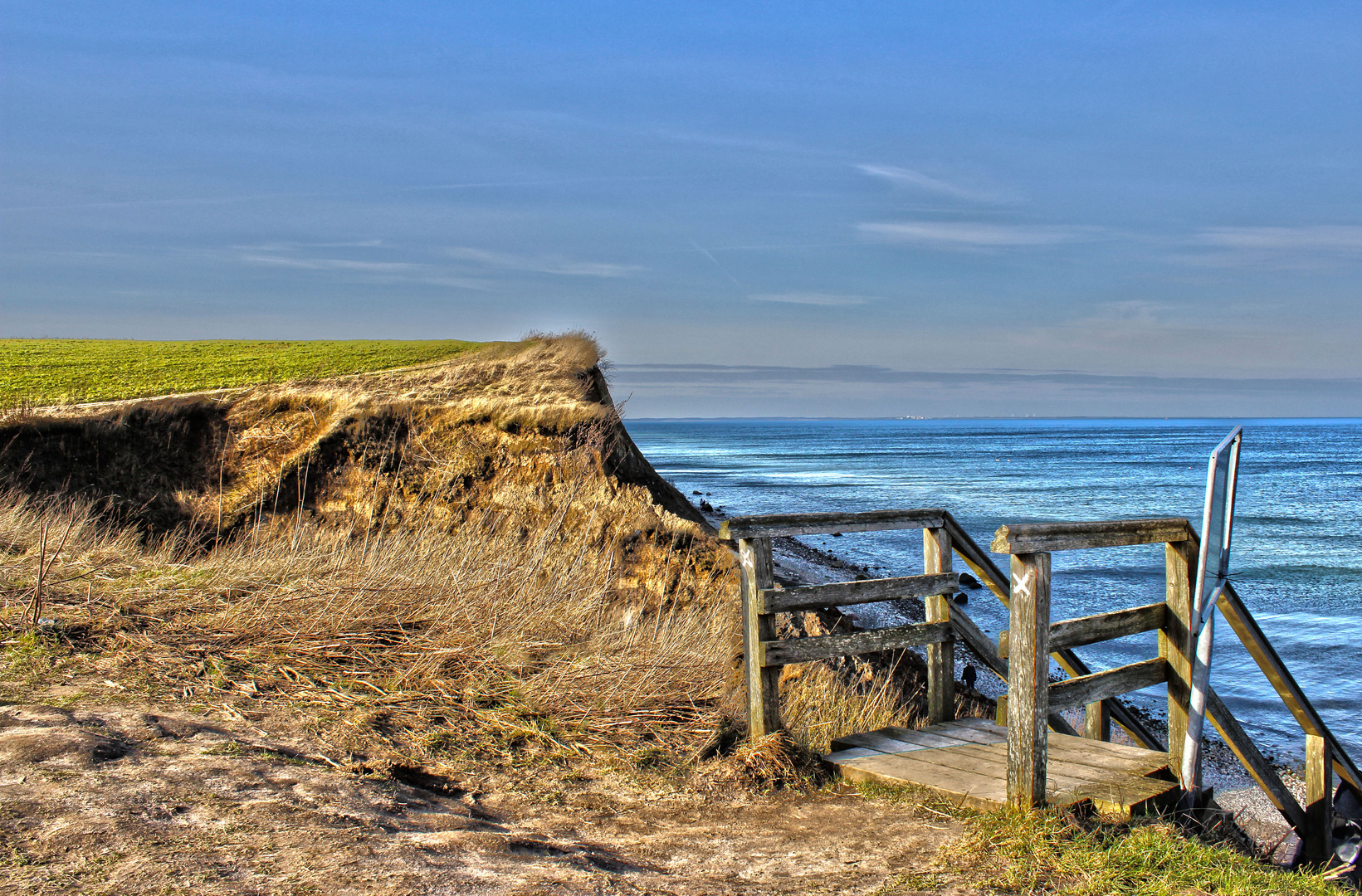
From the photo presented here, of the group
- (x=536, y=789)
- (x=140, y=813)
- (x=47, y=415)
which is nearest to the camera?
(x=140, y=813)

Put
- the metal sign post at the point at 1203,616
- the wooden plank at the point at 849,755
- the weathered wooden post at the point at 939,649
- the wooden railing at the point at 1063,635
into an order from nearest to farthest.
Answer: the wooden railing at the point at 1063,635, the metal sign post at the point at 1203,616, the wooden plank at the point at 849,755, the weathered wooden post at the point at 939,649

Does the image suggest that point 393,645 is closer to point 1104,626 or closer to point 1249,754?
point 1104,626

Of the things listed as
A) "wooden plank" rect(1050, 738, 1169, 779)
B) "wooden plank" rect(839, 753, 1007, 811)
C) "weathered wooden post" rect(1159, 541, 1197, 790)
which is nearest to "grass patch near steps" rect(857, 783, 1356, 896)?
"wooden plank" rect(839, 753, 1007, 811)

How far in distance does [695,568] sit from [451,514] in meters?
3.56

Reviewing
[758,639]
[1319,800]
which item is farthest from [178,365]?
[1319,800]

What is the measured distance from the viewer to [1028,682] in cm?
466

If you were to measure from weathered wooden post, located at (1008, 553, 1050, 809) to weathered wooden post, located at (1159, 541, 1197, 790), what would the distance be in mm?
1131

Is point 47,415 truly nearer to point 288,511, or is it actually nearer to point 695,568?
point 288,511

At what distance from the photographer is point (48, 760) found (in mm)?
4648

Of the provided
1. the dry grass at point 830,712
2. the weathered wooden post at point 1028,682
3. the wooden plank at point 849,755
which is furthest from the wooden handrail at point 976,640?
the weathered wooden post at point 1028,682

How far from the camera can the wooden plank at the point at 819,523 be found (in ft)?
18.9

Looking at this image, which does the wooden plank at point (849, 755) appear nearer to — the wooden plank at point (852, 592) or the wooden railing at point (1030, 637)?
the wooden railing at point (1030, 637)

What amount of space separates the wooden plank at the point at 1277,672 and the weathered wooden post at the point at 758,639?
2689 millimetres

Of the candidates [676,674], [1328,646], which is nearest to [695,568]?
[676,674]
